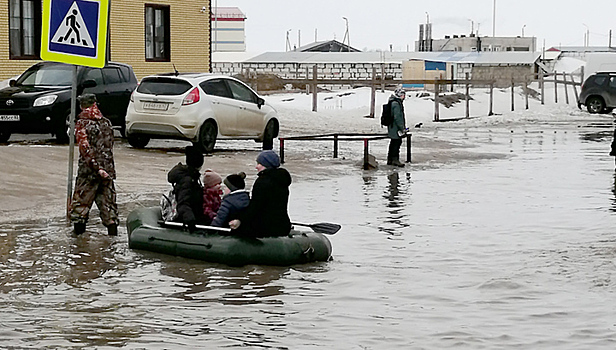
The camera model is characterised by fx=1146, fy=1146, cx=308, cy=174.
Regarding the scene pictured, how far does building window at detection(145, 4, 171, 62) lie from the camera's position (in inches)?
1310

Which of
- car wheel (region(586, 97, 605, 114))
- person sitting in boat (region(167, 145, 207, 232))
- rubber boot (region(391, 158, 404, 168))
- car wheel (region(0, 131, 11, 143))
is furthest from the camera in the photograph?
car wheel (region(586, 97, 605, 114))

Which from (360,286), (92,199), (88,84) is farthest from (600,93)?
(360,286)

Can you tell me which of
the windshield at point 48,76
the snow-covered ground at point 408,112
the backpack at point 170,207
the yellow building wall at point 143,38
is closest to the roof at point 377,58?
the snow-covered ground at point 408,112

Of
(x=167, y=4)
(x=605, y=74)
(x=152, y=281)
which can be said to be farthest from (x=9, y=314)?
(x=605, y=74)

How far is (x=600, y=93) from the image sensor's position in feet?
146

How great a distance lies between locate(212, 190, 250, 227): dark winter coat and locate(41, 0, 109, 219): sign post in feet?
9.25

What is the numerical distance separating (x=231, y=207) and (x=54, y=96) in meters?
12.3

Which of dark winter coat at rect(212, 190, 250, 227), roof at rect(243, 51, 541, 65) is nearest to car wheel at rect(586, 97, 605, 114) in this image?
roof at rect(243, 51, 541, 65)

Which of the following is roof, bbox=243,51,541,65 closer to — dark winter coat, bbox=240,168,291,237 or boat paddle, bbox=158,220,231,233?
boat paddle, bbox=158,220,231,233

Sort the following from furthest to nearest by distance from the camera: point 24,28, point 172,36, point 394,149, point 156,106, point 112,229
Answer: point 172,36
point 24,28
point 156,106
point 394,149
point 112,229

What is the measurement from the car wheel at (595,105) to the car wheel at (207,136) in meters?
26.2

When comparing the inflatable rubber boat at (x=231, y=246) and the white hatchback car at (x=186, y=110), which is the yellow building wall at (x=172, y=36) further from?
the inflatable rubber boat at (x=231, y=246)

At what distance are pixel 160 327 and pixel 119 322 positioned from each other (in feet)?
1.15

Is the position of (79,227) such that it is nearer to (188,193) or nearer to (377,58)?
(188,193)
